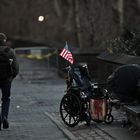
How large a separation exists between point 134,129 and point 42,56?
2096 centimetres

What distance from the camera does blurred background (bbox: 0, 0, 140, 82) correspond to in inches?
971

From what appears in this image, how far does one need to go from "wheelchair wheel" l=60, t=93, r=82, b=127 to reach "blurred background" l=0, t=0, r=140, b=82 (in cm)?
390

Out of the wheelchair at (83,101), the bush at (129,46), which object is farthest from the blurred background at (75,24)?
the wheelchair at (83,101)

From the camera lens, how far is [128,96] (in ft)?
38.1

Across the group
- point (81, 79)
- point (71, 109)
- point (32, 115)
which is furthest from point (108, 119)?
point (32, 115)

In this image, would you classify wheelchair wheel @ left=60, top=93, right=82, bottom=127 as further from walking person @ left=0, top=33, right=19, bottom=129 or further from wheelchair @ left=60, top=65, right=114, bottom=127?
walking person @ left=0, top=33, right=19, bottom=129

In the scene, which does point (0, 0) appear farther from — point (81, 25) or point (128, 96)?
point (128, 96)

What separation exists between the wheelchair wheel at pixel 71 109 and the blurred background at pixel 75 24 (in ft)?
12.8

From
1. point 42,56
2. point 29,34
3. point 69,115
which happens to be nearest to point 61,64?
point 42,56

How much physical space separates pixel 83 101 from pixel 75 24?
76.7 ft

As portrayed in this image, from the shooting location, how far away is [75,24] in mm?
35469

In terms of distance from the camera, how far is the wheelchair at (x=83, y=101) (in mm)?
12156

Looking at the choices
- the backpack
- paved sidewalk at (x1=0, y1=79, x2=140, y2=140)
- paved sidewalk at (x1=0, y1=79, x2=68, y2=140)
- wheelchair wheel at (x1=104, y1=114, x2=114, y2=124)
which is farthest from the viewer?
wheelchair wheel at (x1=104, y1=114, x2=114, y2=124)

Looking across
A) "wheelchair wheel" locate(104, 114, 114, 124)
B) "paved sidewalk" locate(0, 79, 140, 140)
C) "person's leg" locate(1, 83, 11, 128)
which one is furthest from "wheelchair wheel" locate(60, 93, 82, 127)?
"person's leg" locate(1, 83, 11, 128)
